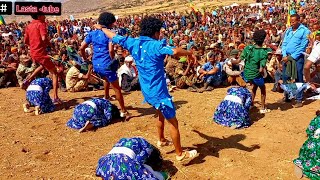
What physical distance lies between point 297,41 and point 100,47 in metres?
3.97

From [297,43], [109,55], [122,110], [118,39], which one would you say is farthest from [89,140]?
[297,43]

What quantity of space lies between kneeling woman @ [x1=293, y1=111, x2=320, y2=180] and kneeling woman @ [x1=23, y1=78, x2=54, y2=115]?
16.2ft

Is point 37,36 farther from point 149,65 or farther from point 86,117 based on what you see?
point 149,65

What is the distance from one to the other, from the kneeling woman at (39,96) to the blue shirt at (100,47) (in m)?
1.43

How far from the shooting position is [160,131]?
5.23 meters

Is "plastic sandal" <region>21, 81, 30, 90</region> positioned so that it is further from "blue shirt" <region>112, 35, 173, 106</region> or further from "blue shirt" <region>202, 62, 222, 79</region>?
"blue shirt" <region>112, 35, 173, 106</region>

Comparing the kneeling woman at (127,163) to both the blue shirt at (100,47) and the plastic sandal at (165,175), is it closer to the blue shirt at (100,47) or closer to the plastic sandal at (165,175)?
the plastic sandal at (165,175)

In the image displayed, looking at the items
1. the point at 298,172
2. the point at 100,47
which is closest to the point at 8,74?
the point at 100,47

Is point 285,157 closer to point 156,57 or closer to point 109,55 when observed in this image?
point 156,57

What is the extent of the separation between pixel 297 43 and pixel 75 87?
5421 mm

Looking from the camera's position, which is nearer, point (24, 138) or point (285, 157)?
point (285, 157)

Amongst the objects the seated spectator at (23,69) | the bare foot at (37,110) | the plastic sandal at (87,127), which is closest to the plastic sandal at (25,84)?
the seated spectator at (23,69)

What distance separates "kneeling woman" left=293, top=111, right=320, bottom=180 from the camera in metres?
4.18

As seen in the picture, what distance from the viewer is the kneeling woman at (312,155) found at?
4.18m
